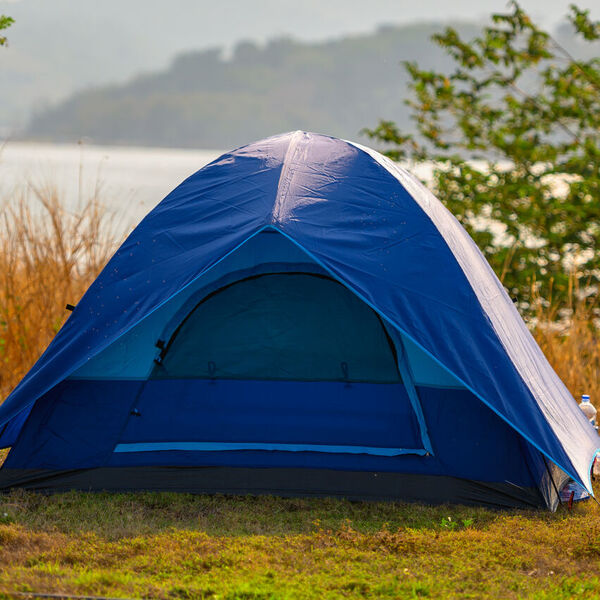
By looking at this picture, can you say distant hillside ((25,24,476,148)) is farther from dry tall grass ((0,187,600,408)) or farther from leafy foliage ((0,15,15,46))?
leafy foliage ((0,15,15,46))

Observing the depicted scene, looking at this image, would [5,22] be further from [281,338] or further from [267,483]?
[267,483]

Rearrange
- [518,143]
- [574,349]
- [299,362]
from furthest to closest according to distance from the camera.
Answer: [518,143] < [574,349] < [299,362]

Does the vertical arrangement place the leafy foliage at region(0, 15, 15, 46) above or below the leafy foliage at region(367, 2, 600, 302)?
above

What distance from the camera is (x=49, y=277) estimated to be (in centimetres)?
551

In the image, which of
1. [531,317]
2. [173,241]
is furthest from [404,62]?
[173,241]

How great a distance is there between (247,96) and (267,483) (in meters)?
51.1

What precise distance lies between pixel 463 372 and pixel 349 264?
0.58 metres

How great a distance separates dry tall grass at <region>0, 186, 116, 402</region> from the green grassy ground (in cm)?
237

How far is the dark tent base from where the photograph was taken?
3230mm

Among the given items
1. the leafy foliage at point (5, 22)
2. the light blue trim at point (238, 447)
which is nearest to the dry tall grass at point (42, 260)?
the leafy foliage at point (5, 22)

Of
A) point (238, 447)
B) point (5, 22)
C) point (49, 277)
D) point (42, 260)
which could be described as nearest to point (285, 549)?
point (238, 447)

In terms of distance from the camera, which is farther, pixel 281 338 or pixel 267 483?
pixel 281 338

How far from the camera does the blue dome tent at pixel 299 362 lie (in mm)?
3092

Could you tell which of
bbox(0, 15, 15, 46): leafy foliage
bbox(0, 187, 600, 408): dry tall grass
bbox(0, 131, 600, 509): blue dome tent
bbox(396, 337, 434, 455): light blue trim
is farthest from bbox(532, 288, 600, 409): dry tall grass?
bbox(0, 15, 15, 46): leafy foliage
